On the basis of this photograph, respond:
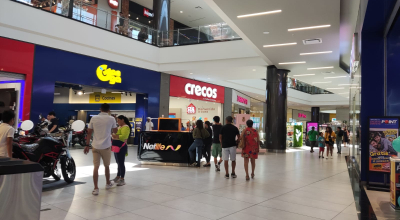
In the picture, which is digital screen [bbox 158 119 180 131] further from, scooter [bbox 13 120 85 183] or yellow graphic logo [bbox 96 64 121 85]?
yellow graphic logo [bbox 96 64 121 85]

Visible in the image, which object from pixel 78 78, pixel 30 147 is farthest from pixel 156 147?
pixel 78 78

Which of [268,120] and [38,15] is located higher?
[38,15]

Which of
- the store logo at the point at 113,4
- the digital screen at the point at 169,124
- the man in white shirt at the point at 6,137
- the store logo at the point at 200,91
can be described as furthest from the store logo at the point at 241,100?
the man in white shirt at the point at 6,137

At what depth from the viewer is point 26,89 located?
10391mm

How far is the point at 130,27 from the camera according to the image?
572 inches

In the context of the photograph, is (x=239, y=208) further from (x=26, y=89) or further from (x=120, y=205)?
(x=26, y=89)

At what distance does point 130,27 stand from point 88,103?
6.06 m

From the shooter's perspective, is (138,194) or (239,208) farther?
(138,194)

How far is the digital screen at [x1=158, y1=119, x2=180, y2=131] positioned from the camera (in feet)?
28.9

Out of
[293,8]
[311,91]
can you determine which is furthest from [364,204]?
[311,91]

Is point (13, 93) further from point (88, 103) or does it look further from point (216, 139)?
point (88, 103)

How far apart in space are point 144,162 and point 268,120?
7528 mm

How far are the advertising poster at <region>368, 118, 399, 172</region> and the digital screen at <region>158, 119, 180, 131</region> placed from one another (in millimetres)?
4925

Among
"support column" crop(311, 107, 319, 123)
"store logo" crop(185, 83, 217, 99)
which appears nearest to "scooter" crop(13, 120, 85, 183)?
"store logo" crop(185, 83, 217, 99)
